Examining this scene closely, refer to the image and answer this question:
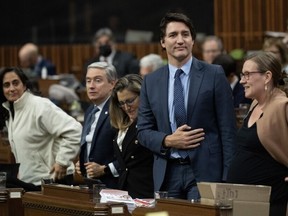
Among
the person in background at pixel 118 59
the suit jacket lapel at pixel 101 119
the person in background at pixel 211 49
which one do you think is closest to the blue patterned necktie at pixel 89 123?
the suit jacket lapel at pixel 101 119

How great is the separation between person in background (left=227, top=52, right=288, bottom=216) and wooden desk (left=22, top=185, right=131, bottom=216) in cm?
70

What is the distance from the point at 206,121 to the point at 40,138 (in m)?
2.12

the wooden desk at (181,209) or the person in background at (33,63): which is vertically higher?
the person in background at (33,63)

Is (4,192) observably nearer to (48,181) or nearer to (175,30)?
(48,181)

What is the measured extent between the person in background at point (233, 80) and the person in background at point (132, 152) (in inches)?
78.8

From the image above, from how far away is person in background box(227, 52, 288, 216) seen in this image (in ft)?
19.0

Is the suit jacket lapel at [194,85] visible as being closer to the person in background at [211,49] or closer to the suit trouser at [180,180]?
the suit trouser at [180,180]

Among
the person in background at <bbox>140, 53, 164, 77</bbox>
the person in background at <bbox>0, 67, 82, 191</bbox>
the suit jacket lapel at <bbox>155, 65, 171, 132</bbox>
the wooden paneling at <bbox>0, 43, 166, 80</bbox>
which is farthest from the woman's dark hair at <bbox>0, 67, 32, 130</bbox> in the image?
the wooden paneling at <bbox>0, 43, 166, 80</bbox>

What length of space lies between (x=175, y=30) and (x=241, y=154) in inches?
33.4

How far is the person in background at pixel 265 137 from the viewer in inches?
228

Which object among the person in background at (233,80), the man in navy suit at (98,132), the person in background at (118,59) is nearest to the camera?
the man in navy suit at (98,132)

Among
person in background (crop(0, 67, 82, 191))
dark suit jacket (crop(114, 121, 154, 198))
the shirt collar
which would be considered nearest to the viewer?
the shirt collar

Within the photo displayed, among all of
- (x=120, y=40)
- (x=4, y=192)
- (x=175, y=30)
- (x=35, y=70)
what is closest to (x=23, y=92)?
(x=4, y=192)

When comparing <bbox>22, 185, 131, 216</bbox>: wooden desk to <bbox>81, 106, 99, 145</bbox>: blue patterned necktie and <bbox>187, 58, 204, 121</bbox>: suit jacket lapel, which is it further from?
<bbox>81, 106, 99, 145</bbox>: blue patterned necktie
